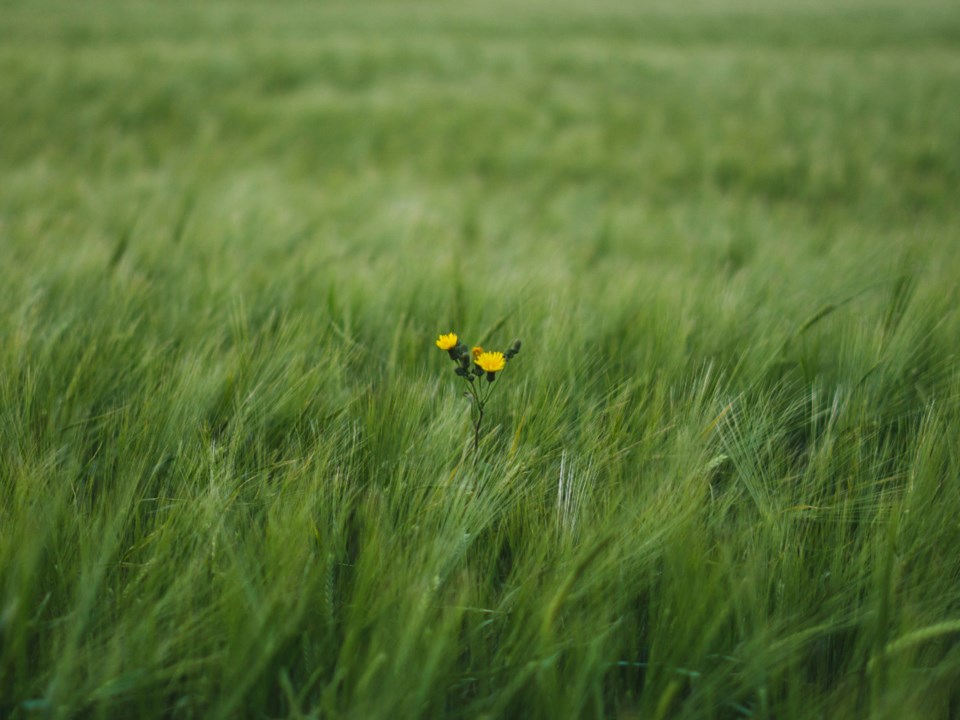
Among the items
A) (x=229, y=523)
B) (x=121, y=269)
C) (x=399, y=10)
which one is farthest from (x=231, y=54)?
(x=399, y=10)

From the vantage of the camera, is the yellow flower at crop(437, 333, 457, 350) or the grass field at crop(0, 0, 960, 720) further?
the yellow flower at crop(437, 333, 457, 350)

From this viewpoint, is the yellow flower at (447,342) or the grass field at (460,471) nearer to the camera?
the grass field at (460,471)

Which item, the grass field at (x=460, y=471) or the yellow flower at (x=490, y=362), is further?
the yellow flower at (x=490, y=362)

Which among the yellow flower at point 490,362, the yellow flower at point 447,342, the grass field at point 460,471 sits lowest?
the grass field at point 460,471

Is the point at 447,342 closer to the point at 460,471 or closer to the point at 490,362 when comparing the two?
the point at 490,362

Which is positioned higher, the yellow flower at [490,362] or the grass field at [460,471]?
the yellow flower at [490,362]

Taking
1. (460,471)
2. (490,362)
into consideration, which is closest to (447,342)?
(490,362)

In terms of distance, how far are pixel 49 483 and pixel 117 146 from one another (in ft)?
8.77

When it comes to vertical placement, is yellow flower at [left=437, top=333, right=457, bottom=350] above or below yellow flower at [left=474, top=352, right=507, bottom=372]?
above

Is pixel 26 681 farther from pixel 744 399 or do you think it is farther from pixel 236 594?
pixel 744 399

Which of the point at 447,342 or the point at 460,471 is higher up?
the point at 447,342

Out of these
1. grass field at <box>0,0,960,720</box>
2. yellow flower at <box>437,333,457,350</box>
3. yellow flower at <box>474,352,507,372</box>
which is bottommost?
grass field at <box>0,0,960,720</box>

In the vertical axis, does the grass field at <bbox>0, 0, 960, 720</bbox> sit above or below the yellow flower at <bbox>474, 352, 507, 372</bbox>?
below

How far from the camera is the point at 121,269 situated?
117 centimetres
